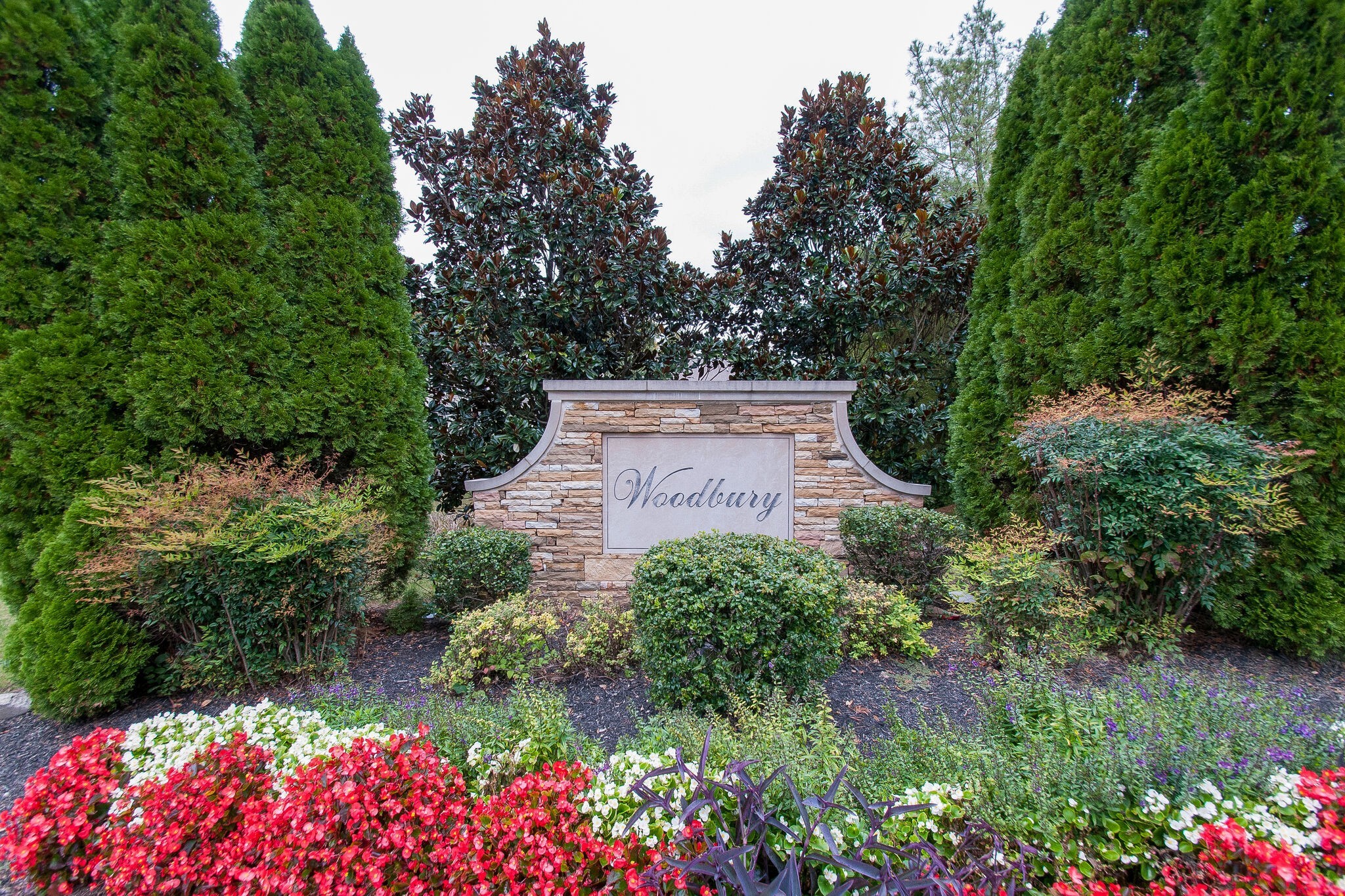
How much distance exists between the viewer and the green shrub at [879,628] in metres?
3.68

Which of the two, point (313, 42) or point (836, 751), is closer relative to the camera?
point (836, 751)

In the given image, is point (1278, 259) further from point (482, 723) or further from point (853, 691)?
point (482, 723)

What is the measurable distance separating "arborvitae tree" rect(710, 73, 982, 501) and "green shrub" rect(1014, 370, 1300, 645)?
2.36 metres

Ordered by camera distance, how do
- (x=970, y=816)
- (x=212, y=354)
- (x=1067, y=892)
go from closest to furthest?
1. (x=1067, y=892)
2. (x=970, y=816)
3. (x=212, y=354)

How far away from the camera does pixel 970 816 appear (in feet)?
5.41

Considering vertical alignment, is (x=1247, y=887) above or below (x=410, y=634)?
above

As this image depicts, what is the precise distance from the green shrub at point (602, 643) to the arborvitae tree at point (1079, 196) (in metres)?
3.57

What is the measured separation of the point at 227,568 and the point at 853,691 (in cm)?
398

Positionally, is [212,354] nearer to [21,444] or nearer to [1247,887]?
[21,444]

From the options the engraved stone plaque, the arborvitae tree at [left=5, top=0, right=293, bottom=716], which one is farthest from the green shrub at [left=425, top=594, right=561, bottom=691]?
the arborvitae tree at [left=5, top=0, right=293, bottom=716]

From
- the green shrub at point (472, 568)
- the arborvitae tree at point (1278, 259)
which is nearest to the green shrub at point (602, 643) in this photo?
the green shrub at point (472, 568)

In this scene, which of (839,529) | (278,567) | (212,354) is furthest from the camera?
(839,529)

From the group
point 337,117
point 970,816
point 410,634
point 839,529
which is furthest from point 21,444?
point 839,529

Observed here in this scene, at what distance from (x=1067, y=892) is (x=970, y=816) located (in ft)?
1.01
